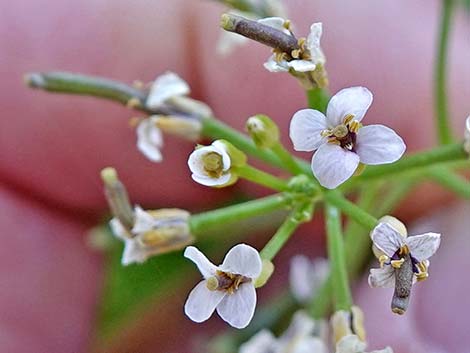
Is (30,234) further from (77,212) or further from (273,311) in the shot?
(273,311)

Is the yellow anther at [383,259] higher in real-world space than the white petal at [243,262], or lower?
higher

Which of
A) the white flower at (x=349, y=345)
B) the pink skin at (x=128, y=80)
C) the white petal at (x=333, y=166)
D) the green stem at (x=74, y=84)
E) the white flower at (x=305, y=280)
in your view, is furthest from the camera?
the pink skin at (x=128, y=80)

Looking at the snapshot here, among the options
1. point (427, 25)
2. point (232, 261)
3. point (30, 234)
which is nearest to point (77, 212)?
point (30, 234)

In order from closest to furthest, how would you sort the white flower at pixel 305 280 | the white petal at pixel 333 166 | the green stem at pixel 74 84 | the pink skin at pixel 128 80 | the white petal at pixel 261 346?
the white petal at pixel 333 166
the green stem at pixel 74 84
the white petal at pixel 261 346
the white flower at pixel 305 280
the pink skin at pixel 128 80

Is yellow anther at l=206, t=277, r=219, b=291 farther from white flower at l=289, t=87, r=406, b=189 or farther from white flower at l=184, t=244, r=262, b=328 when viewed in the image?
white flower at l=289, t=87, r=406, b=189

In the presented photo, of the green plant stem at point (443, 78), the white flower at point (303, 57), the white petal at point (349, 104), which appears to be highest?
the green plant stem at point (443, 78)

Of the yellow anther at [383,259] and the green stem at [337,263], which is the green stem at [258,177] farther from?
the yellow anther at [383,259]

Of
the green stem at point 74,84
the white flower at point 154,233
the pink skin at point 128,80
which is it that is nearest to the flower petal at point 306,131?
the white flower at point 154,233
